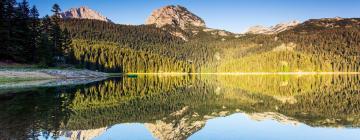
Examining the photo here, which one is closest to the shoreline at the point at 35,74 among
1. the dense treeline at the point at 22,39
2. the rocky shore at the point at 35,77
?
the rocky shore at the point at 35,77

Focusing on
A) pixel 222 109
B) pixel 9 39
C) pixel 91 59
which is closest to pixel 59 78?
pixel 9 39

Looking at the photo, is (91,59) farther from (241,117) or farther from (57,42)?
(241,117)

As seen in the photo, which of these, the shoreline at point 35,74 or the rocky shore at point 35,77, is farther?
the shoreline at point 35,74

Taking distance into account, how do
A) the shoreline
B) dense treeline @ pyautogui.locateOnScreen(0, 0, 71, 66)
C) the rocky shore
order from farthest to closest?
1. dense treeline @ pyautogui.locateOnScreen(0, 0, 71, 66)
2. the shoreline
3. the rocky shore

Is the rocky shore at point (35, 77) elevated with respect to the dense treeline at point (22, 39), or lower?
lower

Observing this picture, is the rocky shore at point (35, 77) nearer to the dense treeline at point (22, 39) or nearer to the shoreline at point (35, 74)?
the shoreline at point (35, 74)

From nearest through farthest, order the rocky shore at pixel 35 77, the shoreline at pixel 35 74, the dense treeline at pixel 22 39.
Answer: the rocky shore at pixel 35 77 < the shoreline at pixel 35 74 < the dense treeline at pixel 22 39

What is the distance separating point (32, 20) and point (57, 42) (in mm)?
8817

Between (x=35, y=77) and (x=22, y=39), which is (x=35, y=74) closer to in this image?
(x=35, y=77)

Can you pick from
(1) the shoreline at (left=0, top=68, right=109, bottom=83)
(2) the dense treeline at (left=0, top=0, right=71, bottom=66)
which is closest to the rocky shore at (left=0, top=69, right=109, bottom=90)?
(1) the shoreline at (left=0, top=68, right=109, bottom=83)

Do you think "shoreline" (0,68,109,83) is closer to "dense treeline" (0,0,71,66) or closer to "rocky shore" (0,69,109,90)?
"rocky shore" (0,69,109,90)

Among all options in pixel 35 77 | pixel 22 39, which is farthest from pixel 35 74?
pixel 22 39

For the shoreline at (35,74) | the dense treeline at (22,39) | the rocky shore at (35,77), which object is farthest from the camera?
the dense treeline at (22,39)

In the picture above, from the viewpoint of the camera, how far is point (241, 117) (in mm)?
23250
